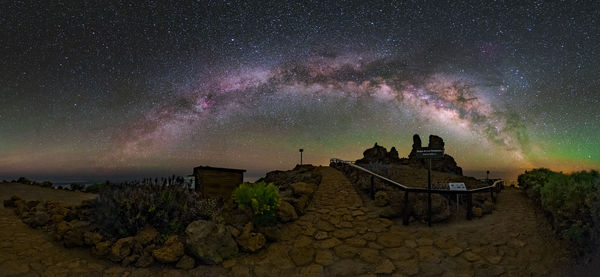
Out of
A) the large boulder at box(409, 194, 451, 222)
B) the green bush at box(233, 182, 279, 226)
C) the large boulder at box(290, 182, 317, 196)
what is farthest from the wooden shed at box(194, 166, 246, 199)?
the large boulder at box(409, 194, 451, 222)

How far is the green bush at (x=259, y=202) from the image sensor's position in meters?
8.41

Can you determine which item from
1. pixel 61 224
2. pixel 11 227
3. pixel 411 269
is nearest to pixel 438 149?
pixel 411 269

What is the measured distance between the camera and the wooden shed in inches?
456

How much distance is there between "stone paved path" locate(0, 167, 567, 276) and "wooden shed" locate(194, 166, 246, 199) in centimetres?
385

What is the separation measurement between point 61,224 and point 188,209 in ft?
9.98

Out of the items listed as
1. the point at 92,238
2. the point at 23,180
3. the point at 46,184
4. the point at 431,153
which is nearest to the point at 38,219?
the point at 92,238

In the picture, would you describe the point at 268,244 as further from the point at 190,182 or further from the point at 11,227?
the point at 11,227

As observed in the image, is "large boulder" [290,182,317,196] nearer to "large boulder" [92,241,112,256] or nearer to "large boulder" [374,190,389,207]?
"large boulder" [374,190,389,207]

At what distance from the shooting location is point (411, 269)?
6707mm

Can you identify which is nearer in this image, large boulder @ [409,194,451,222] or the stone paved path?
the stone paved path

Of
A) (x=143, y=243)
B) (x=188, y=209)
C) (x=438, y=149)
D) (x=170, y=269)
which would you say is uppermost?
(x=438, y=149)

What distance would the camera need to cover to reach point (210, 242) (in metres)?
7.04

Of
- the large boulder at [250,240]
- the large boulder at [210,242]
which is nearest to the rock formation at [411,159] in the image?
the large boulder at [250,240]

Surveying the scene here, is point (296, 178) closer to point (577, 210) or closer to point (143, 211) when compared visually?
point (143, 211)
